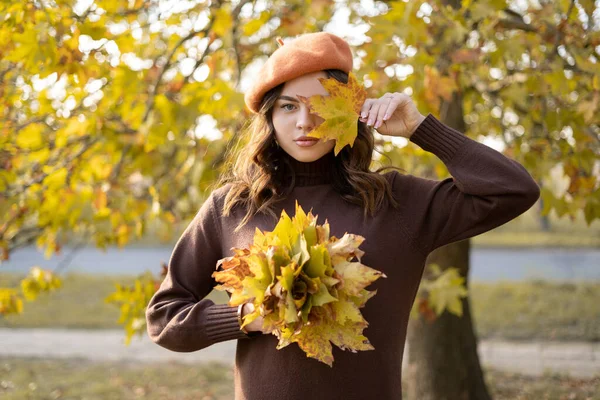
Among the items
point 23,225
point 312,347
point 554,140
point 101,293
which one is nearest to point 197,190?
point 23,225

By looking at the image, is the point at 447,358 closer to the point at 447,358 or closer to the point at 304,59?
the point at 447,358

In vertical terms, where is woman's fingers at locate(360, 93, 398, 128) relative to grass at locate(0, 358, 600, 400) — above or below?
above

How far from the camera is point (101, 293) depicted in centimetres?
961

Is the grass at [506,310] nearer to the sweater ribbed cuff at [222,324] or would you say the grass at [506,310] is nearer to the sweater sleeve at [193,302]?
the sweater sleeve at [193,302]

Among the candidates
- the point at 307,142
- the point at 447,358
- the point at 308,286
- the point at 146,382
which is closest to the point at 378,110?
the point at 307,142

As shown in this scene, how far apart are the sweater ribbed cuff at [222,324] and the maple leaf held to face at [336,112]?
20.0 inches

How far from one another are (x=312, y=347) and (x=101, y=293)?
27.9 feet

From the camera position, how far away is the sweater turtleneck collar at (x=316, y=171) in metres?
2.08

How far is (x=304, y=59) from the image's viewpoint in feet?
6.48

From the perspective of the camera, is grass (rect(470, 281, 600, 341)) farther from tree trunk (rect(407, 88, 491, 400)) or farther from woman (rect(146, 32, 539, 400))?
woman (rect(146, 32, 539, 400))

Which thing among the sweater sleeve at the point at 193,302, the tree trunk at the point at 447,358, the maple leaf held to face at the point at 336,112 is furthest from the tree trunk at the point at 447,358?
the maple leaf held to face at the point at 336,112

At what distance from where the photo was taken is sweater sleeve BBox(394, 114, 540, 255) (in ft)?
6.16

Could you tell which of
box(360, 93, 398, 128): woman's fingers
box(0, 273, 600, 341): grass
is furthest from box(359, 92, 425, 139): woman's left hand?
box(0, 273, 600, 341): grass

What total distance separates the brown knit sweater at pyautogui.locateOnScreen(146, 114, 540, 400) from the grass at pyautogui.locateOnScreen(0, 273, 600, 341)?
534 cm
